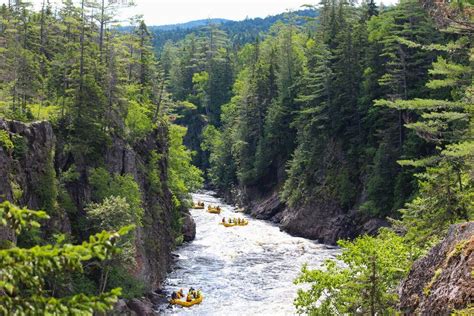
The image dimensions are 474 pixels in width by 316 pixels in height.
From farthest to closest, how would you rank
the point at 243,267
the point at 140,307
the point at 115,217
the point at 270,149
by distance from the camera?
Answer: the point at 270,149, the point at 243,267, the point at 140,307, the point at 115,217

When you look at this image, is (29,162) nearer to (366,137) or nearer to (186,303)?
(186,303)

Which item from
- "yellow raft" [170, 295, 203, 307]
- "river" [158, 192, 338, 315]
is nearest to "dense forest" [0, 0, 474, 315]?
"river" [158, 192, 338, 315]

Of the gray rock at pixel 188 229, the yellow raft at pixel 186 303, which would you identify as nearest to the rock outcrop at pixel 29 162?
the yellow raft at pixel 186 303

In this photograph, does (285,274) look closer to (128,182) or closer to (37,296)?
(128,182)

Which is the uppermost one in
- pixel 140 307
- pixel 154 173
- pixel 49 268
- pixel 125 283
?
pixel 49 268

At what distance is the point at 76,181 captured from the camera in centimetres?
2891

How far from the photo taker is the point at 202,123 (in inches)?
3944

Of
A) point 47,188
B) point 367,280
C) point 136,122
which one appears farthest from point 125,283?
point 367,280

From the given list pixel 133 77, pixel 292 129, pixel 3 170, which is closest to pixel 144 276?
pixel 3 170

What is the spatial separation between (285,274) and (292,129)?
2983 centimetres

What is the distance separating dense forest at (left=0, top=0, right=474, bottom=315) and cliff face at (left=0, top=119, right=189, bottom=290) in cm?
14

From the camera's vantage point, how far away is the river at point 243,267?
1152 inches

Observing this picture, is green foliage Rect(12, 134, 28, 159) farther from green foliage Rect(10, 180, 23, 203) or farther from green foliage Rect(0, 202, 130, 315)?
green foliage Rect(0, 202, 130, 315)

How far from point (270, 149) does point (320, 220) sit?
16.9 meters
